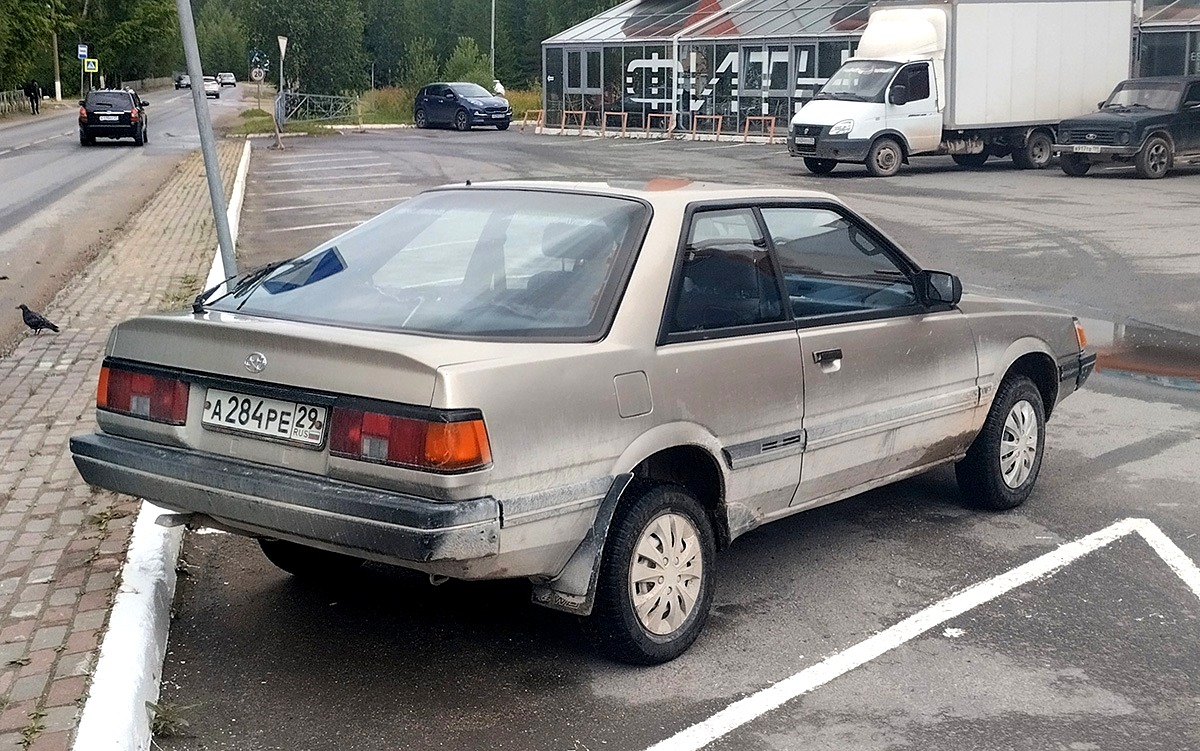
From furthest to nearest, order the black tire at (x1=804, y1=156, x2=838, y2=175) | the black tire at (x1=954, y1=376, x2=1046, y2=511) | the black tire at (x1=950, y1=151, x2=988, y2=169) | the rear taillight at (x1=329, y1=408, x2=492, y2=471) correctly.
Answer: the black tire at (x1=950, y1=151, x2=988, y2=169)
the black tire at (x1=804, y1=156, x2=838, y2=175)
the black tire at (x1=954, y1=376, x2=1046, y2=511)
the rear taillight at (x1=329, y1=408, x2=492, y2=471)

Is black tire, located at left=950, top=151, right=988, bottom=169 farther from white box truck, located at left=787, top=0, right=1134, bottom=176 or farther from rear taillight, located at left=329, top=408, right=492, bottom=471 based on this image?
rear taillight, located at left=329, top=408, right=492, bottom=471

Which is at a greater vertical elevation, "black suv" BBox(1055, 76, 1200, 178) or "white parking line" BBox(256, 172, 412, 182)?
"black suv" BBox(1055, 76, 1200, 178)

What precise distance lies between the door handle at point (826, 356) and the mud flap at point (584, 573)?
116cm

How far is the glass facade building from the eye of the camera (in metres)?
33.6

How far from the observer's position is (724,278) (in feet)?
16.3

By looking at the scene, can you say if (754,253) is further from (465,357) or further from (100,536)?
(100,536)

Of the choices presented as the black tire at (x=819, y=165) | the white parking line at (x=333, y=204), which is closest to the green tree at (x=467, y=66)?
the black tire at (x=819, y=165)

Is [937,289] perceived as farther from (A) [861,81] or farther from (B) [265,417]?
(A) [861,81]

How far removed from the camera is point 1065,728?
13.5 feet

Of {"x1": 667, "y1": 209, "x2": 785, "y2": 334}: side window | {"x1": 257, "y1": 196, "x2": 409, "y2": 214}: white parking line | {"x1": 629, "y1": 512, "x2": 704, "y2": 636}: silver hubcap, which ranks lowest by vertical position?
{"x1": 629, "y1": 512, "x2": 704, "y2": 636}: silver hubcap

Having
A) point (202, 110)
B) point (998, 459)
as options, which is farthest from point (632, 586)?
point (202, 110)

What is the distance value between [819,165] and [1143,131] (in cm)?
608

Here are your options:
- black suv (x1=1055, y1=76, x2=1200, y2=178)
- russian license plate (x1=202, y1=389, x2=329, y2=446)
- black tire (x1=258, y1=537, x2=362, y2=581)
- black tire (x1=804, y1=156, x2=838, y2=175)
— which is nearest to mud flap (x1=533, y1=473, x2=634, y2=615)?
russian license plate (x1=202, y1=389, x2=329, y2=446)

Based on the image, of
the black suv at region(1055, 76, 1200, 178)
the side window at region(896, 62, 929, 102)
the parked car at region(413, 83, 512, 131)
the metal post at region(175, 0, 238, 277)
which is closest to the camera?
the metal post at region(175, 0, 238, 277)
